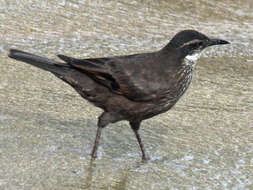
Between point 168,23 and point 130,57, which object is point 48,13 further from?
point 130,57

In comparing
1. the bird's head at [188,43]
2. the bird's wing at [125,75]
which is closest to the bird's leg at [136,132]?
the bird's wing at [125,75]

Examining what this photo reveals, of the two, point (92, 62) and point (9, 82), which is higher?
point (92, 62)

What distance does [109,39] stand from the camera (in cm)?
841

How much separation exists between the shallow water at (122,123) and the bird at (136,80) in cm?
37

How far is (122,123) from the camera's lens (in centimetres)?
661

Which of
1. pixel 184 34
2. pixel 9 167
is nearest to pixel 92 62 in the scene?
pixel 184 34

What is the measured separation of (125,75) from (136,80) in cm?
12

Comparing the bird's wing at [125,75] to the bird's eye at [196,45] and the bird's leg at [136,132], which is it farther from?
the bird's eye at [196,45]

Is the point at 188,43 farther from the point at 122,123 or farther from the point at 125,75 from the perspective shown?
the point at 122,123

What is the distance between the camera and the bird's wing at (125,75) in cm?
→ 557

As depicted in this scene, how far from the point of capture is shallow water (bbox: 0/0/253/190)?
5.35 meters

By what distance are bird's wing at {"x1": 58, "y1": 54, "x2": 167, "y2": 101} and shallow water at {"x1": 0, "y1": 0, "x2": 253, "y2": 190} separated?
64 centimetres

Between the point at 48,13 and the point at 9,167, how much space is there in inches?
155

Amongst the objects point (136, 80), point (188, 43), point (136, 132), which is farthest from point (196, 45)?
point (136, 132)
